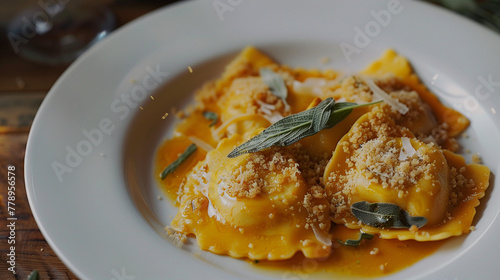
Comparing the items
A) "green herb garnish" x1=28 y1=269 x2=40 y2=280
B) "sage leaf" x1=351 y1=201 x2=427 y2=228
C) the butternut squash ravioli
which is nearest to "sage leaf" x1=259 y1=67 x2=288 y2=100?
the butternut squash ravioli

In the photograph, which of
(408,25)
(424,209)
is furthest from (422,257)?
(408,25)

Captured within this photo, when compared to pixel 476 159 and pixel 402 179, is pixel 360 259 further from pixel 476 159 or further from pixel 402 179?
pixel 476 159

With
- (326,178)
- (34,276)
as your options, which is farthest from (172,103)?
(34,276)

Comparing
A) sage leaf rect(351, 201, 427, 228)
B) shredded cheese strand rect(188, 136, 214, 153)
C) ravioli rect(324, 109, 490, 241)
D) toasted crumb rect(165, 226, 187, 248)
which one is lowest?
toasted crumb rect(165, 226, 187, 248)

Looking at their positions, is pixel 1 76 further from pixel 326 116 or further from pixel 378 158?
pixel 378 158

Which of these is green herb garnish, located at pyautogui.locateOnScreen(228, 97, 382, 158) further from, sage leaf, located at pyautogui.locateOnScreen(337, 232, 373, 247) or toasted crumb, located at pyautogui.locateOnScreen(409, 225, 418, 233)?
toasted crumb, located at pyautogui.locateOnScreen(409, 225, 418, 233)

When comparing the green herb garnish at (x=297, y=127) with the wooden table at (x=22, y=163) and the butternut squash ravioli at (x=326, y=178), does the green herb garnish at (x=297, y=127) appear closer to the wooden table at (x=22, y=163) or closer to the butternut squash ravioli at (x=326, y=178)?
the butternut squash ravioli at (x=326, y=178)
